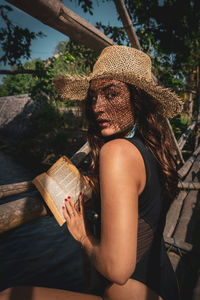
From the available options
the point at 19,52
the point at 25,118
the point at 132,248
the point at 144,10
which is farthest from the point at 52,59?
the point at 25,118

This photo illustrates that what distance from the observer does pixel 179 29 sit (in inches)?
205

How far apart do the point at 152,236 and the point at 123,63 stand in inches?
41.0

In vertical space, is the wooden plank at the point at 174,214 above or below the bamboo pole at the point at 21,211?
below

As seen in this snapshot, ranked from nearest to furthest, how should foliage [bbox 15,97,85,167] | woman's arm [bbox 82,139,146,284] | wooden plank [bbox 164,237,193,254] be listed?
1. woman's arm [bbox 82,139,146,284]
2. wooden plank [bbox 164,237,193,254]
3. foliage [bbox 15,97,85,167]

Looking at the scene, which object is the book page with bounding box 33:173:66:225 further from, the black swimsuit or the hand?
the black swimsuit

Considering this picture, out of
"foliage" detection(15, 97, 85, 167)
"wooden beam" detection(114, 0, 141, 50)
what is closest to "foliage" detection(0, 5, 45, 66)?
"wooden beam" detection(114, 0, 141, 50)

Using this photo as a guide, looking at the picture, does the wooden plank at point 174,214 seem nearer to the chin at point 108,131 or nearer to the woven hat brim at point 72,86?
the chin at point 108,131

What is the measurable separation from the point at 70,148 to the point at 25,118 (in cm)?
555

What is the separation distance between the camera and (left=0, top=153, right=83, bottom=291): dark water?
3127 millimetres

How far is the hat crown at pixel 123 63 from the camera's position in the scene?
1.14 meters

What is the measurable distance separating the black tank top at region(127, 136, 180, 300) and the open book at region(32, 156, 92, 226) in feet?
1.20

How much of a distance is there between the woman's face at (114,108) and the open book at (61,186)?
32cm

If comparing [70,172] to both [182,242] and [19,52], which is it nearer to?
[182,242]

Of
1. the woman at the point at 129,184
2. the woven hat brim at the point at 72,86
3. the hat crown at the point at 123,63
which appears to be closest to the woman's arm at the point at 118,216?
the woman at the point at 129,184
